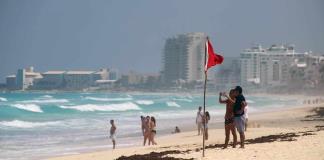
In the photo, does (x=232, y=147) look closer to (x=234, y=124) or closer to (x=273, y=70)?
(x=234, y=124)

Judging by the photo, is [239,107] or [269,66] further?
[269,66]

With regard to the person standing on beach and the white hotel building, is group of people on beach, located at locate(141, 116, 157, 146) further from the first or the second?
the white hotel building

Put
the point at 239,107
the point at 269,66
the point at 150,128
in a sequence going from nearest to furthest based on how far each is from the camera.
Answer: the point at 239,107 → the point at 150,128 → the point at 269,66

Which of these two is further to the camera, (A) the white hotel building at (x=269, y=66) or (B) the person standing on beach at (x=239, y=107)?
(A) the white hotel building at (x=269, y=66)

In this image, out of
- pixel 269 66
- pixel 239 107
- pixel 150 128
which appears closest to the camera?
pixel 239 107

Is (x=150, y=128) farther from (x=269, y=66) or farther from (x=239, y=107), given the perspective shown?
(x=269, y=66)

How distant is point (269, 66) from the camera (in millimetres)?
193500

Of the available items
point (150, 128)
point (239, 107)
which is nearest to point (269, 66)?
point (150, 128)

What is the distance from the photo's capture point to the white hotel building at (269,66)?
187750 millimetres

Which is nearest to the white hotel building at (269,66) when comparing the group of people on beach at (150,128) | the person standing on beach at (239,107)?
the group of people on beach at (150,128)

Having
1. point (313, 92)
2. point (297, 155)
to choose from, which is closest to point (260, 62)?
point (313, 92)

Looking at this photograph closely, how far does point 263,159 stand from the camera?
11859mm

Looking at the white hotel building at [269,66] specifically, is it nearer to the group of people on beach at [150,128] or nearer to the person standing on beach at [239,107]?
the group of people on beach at [150,128]

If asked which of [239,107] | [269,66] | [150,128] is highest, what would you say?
[269,66]
